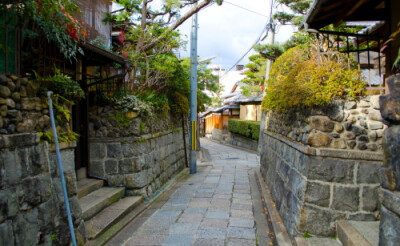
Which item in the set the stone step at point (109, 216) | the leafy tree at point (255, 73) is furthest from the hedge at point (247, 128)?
the stone step at point (109, 216)

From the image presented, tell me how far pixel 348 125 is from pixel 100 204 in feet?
13.6

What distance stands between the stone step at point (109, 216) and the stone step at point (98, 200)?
8cm

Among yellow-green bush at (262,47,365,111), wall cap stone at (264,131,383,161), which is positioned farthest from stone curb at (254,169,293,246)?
yellow-green bush at (262,47,365,111)

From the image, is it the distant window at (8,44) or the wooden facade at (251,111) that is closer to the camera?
the distant window at (8,44)

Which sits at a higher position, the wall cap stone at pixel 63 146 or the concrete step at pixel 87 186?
the wall cap stone at pixel 63 146

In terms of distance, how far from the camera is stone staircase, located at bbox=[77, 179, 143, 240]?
4395 mm

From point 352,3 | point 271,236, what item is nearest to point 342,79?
point 352,3

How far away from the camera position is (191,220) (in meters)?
5.00

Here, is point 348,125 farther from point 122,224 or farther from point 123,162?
point 123,162

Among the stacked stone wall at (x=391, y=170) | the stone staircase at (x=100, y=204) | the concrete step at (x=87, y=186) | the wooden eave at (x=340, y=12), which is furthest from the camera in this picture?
the concrete step at (x=87, y=186)

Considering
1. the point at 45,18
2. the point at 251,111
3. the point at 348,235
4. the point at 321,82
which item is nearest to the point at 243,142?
the point at 251,111

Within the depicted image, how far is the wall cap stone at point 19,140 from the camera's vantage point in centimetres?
264

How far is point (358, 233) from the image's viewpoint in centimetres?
303

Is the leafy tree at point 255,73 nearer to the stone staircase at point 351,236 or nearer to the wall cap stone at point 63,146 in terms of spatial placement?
the stone staircase at point 351,236
